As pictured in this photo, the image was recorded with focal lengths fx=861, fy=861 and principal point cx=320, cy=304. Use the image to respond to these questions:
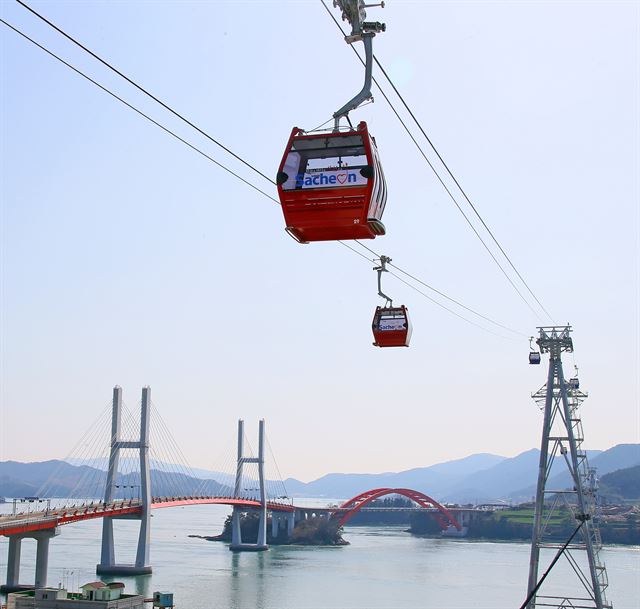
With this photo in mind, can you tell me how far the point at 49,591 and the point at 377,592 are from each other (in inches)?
924

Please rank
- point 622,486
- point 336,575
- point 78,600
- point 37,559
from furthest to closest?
point 622,486, point 336,575, point 37,559, point 78,600

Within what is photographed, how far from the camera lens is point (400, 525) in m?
153

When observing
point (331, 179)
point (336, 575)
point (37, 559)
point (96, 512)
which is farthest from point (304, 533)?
point (331, 179)

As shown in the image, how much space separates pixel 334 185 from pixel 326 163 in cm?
28

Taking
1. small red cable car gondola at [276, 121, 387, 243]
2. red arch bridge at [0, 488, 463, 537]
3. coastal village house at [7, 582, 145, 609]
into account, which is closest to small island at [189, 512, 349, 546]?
red arch bridge at [0, 488, 463, 537]

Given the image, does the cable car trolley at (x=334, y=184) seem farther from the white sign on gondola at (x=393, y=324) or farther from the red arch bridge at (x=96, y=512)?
the red arch bridge at (x=96, y=512)

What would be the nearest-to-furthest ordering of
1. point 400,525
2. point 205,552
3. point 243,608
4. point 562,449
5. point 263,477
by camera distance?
1. point 562,449
2. point 243,608
3. point 205,552
4. point 263,477
5. point 400,525

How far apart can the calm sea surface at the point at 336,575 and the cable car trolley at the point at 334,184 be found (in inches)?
1561

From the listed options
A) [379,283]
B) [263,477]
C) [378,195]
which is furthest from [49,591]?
[263,477]

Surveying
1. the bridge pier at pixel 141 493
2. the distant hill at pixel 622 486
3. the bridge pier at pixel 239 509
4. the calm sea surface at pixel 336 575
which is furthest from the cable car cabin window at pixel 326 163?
the distant hill at pixel 622 486

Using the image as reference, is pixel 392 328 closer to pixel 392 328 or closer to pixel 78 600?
pixel 392 328

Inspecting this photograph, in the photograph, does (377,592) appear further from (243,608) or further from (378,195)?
(378,195)

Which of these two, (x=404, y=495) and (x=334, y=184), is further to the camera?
(x=404, y=495)

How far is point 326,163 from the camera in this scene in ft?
31.0
